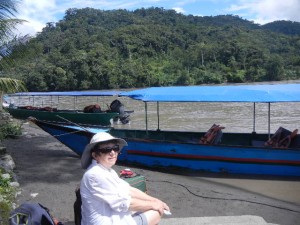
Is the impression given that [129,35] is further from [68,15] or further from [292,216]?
[292,216]

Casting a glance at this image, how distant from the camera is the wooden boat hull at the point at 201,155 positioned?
7.60 m

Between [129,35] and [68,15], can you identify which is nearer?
[129,35]

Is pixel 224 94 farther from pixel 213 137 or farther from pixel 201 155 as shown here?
pixel 201 155

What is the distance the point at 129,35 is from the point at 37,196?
66.1 m

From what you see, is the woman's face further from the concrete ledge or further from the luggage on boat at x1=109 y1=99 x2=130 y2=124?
the luggage on boat at x1=109 y1=99 x2=130 y2=124

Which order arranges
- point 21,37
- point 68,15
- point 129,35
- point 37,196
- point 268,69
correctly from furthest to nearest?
point 68,15
point 129,35
point 268,69
point 21,37
point 37,196

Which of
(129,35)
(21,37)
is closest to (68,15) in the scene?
(129,35)

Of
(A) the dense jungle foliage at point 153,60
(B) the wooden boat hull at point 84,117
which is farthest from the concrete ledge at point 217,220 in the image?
(A) the dense jungle foliage at point 153,60

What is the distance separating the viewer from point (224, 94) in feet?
26.8

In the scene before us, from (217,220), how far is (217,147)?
10.2ft

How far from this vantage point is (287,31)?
408 feet

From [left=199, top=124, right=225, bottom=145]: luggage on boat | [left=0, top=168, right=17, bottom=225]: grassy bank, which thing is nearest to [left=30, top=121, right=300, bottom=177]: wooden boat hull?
[left=199, top=124, right=225, bottom=145]: luggage on boat

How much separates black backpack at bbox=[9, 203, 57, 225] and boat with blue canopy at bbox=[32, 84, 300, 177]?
17.5ft

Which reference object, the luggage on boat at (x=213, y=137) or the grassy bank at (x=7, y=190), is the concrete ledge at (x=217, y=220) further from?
the luggage on boat at (x=213, y=137)
